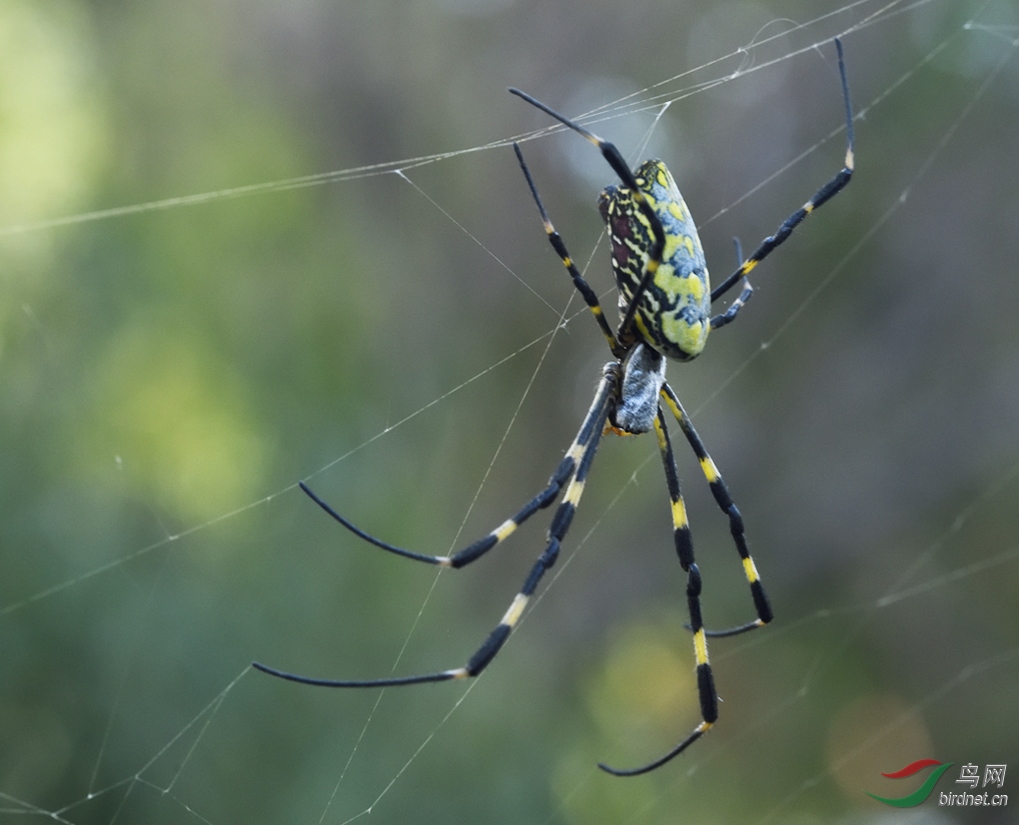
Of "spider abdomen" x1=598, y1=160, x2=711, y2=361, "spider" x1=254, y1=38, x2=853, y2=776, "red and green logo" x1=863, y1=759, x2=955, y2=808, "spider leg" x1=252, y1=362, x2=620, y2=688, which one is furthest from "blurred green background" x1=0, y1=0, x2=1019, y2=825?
"spider abdomen" x1=598, y1=160, x2=711, y2=361

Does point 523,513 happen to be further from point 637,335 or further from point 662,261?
point 662,261

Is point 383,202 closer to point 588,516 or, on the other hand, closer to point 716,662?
point 588,516

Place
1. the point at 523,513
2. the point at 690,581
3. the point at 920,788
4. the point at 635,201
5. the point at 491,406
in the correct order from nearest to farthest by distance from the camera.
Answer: the point at 635,201 < the point at 523,513 < the point at 690,581 < the point at 920,788 < the point at 491,406

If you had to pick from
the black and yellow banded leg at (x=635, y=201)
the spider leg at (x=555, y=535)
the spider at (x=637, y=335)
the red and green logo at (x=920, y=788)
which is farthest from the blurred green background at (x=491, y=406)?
the black and yellow banded leg at (x=635, y=201)

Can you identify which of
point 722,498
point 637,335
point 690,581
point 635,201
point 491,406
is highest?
point 635,201

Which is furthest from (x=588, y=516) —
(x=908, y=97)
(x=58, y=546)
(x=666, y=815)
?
(x=58, y=546)

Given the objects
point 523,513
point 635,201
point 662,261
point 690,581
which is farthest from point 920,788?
point 635,201

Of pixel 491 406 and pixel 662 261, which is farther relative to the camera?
pixel 491 406
